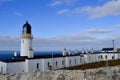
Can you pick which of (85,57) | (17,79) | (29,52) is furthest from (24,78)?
(85,57)

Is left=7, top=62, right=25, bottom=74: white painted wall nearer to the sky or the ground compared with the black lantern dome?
nearer to the ground

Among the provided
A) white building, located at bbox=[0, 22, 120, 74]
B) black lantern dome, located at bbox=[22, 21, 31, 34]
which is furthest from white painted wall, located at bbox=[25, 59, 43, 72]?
black lantern dome, located at bbox=[22, 21, 31, 34]

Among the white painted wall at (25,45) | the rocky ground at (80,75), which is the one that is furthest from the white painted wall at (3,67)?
the rocky ground at (80,75)

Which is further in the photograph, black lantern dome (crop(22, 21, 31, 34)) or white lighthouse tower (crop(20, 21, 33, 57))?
black lantern dome (crop(22, 21, 31, 34))

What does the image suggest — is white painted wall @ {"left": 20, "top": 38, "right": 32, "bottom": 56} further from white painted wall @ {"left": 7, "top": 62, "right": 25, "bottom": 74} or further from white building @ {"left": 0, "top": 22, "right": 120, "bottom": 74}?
white painted wall @ {"left": 7, "top": 62, "right": 25, "bottom": 74}

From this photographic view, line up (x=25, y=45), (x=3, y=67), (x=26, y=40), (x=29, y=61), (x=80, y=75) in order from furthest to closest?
(x=26, y=40) → (x=25, y=45) → (x=29, y=61) → (x=3, y=67) → (x=80, y=75)

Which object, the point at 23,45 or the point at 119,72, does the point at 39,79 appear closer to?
the point at 119,72

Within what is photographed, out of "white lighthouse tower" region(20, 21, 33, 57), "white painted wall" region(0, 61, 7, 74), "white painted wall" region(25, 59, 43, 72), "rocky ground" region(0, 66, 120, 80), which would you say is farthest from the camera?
"white lighthouse tower" region(20, 21, 33, 57)

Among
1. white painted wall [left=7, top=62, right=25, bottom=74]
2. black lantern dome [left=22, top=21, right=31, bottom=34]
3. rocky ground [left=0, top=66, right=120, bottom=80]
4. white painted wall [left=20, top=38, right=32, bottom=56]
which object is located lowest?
white painted wall [left=7, top=62, right=25, bottom=74]

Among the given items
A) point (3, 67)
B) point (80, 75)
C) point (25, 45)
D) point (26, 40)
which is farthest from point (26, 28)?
point (80, 75)

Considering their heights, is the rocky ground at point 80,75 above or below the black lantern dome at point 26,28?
below

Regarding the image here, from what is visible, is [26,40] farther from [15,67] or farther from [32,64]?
[15,67]

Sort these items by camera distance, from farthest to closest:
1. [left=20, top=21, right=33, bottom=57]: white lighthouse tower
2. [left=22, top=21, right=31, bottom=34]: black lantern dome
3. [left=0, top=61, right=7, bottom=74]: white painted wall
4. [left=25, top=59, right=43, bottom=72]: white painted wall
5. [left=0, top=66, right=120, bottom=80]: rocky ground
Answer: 1. [left=22, top=21, right=31, bottom=34]: black lantern dome
2. [left=20, top=21, right=33, bottom=57]: white lighthouse tower
3. [left=25, top=59, right=43, bottom=72]: white painted wall
4. [left=0, top=61, right=7, bottom=74]: white painted wall
5. [left=0, top=66, right=120, bottom=80]: rocky ground

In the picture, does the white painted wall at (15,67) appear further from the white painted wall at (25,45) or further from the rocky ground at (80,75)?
the rocky ground at (80,75)
